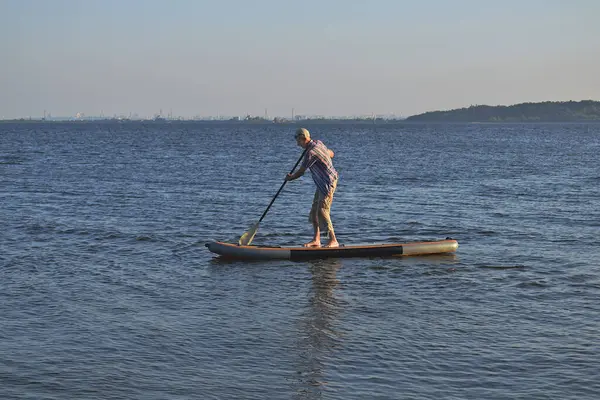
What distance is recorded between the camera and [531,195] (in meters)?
29.4

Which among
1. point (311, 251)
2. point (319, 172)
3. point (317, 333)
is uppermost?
point (319, 172)

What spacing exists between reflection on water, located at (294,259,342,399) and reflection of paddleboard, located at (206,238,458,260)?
2.85 feet

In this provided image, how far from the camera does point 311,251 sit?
52.5 feet

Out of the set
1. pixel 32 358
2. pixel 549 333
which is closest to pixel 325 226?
pixel 549 333

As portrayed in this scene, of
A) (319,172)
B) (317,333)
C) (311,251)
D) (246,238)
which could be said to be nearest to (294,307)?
(317,333)

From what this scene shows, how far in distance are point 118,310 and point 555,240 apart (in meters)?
10.6

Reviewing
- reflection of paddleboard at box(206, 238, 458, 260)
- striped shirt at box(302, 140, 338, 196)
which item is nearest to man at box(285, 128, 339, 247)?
striped shirt at box(302, 140, 338, 196)

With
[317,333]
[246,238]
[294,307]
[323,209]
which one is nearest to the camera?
[317,333]

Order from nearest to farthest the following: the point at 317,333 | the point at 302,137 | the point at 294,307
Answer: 1. the point at 317,333
2. the point at 294,307
3. the point at 302,137

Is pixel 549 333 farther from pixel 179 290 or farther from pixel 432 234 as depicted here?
pixel 432 234

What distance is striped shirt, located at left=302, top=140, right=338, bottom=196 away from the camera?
1577cm

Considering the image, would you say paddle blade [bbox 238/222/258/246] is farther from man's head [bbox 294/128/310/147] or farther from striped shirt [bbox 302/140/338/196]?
man's head [bbox 294/128/310/147]

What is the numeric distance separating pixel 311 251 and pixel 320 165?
65.8 inches

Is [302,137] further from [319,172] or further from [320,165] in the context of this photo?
[319,172]
